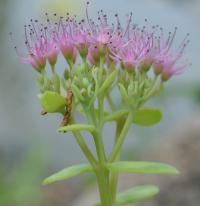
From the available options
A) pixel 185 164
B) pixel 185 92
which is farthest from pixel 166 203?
pixel 185 92

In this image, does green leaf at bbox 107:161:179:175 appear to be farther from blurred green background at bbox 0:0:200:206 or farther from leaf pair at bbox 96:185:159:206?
blurred green background at bbox 0:0:200:206

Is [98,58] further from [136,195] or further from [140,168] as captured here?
[136,195]

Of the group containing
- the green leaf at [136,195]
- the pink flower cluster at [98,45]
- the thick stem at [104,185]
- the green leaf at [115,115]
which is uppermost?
the pink flower cluster at [98,45]

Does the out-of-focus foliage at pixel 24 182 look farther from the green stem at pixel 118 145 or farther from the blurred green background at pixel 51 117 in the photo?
the green stem at pixel 118 145

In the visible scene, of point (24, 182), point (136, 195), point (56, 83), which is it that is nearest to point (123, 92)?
point (56, 83)

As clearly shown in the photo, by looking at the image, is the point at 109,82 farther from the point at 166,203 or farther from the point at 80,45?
the point at 166,203

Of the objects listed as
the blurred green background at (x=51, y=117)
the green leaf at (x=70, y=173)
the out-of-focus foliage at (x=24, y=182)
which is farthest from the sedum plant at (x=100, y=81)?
the out-of-focus foliage at (x=24, y=182)
